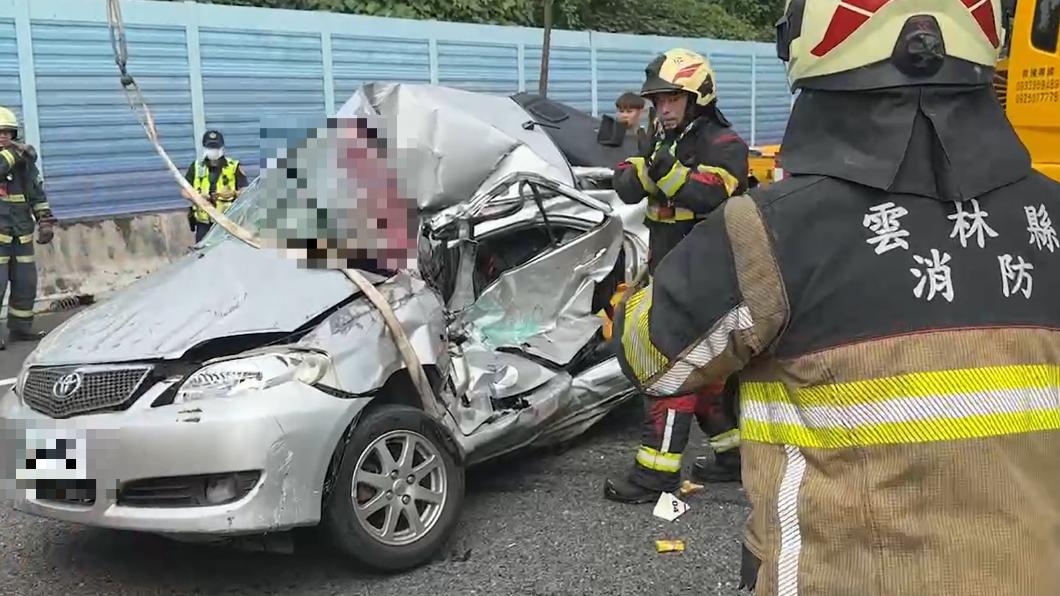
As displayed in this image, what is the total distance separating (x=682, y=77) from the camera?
15.2 ft

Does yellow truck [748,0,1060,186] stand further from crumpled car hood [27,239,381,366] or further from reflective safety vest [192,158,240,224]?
reflective safety vest [192,158,240,224]

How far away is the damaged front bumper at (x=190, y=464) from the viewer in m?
3.17

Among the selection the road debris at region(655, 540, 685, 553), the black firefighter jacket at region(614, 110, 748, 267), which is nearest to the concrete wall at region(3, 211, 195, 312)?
the black firefighter jacket at region(614, 110, 748, 267)

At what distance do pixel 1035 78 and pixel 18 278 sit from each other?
751 cm

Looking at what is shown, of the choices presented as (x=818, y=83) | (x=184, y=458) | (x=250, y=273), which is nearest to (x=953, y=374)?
(x=818, y=83)

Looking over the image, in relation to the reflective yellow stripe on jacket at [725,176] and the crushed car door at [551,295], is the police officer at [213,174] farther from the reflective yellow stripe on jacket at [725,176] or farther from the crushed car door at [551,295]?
the reflective yellow stripe on jacket at [725,176]

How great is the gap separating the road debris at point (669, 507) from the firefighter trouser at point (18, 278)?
20.0 feet

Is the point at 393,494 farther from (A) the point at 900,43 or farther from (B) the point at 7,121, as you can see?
(B) the point at 7,121

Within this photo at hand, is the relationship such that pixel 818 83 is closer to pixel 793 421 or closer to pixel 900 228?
pixel 900 228

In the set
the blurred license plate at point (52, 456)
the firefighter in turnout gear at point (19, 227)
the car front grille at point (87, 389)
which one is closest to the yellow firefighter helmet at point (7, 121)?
the firefighter in turnout gear at point (19, 227)

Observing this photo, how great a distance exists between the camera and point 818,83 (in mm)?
1558

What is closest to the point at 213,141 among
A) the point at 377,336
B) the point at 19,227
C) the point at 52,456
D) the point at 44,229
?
the point at 44,229

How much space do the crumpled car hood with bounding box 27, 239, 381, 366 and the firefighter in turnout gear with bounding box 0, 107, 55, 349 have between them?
16.3ft

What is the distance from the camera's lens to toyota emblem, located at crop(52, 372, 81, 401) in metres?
3.34
